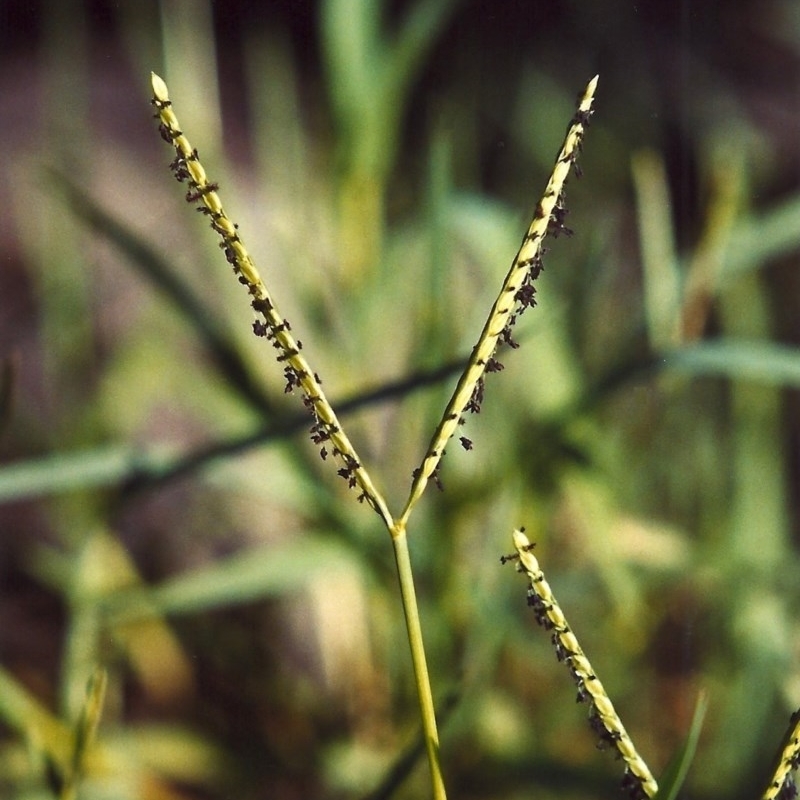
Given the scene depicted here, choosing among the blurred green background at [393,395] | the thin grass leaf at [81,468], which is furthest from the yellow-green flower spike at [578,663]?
the thin grass leaf at [81,468]

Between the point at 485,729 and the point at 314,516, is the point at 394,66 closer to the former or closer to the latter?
the point at 314,516

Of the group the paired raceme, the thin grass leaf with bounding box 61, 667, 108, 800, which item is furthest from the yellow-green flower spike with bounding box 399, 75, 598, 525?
the thin grass leaf with bounding box 61, 667, 108, 800

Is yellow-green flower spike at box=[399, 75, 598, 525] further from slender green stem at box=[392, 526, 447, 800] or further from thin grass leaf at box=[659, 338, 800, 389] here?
thin grass leaf at box=[659, 338, 800, 389]

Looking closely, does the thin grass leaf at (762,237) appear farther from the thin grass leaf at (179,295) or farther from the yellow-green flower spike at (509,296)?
the yellow-green flower spike at (509,296)

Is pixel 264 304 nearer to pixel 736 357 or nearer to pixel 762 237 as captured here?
pixel 736 357

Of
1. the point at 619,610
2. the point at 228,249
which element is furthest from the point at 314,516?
the point at 228,249

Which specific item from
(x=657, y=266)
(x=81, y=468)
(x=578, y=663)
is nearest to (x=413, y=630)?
(x=578, y=663)
